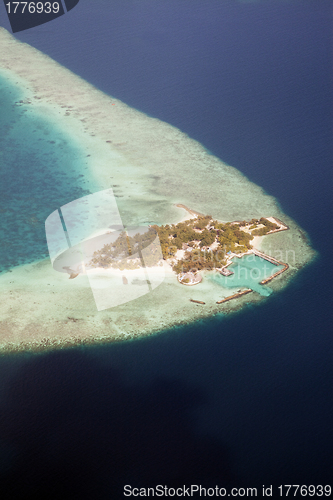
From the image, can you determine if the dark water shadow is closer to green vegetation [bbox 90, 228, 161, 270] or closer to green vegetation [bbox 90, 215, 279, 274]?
green vegetation [bbox 90, 228, 161, 270]

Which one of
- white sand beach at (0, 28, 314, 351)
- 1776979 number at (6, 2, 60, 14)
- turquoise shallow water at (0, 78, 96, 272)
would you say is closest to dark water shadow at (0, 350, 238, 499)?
white sand beach at (0, 28, 314, 351)

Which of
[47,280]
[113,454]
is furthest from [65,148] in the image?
[113,454]

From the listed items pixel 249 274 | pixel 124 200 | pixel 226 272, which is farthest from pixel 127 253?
pixel 249 274

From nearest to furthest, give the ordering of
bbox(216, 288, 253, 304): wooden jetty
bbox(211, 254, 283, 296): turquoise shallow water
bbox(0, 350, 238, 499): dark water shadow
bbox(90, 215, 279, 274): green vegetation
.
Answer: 1. bbox(0, 350, 238, 499): dark water shadow
2. bbox(216, 288, 253, 304): wooden jetty
3. bbox(211, 254, 283, 296): turquoise shallow water
4. bbox(90, 215, 279, 274): green vegetation

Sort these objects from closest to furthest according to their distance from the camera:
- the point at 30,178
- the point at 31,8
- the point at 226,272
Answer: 1. the point at 226,272
2. the point at 30,178
3. the point at 31,8

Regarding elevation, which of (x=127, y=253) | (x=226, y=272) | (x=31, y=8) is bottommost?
(x=226, y=272)

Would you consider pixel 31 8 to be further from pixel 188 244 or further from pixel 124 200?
pixel 188 244

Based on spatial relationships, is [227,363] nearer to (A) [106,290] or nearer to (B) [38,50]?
(A) [106,290]
